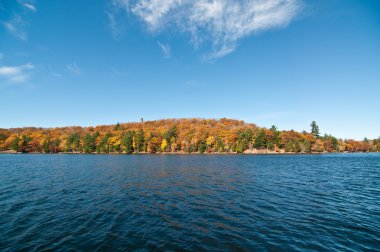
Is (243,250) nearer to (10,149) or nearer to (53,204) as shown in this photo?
(53,204)

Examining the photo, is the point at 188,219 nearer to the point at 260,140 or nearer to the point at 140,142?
the point at 260,140

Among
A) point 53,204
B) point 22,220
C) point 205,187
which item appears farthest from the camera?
point 205,187

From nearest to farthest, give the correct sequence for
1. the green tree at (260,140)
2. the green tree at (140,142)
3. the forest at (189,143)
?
the green tree at (260,140) < the forest at (189,143) < the green tree at (140,142)

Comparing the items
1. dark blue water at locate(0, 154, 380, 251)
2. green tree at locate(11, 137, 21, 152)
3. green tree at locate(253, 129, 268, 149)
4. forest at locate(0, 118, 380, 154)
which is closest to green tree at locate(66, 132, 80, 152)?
forest at locate(0, 118, 380, 154)

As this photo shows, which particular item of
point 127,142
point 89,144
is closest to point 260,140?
point 127,142

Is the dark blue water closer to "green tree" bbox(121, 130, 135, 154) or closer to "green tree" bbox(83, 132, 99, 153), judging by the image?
"green tree" bbox(121, 130, 135, 154)

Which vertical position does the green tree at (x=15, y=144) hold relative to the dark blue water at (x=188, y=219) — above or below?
above

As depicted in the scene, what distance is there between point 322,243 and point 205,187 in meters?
17.0

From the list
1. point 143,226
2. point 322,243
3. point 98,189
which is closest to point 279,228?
point 322,243

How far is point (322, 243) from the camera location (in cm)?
1180

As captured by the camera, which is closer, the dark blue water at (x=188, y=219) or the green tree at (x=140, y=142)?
the dark blue water at (x=188, y=219)

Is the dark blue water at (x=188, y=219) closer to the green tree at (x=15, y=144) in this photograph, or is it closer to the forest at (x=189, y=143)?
the forest at (x=189, y=143)

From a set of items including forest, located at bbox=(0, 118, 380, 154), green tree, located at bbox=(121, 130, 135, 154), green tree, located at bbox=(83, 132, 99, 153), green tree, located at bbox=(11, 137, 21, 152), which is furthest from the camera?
green tree, located at bbox=(11, 137, 21, 152)

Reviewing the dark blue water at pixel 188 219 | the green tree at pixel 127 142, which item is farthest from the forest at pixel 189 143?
the dark blue water at pixel 188 219
